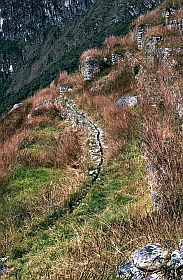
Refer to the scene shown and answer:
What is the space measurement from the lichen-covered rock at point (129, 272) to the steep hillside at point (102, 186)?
2 cm

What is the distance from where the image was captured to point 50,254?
703 centimetres

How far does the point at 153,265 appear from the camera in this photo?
4773 millimetres

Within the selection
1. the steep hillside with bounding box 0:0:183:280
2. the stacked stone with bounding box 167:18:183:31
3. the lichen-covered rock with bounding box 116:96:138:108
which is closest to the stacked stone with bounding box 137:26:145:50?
the stacked stone with bounding box 167:18:183:31

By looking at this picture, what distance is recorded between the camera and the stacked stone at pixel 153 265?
4.52m

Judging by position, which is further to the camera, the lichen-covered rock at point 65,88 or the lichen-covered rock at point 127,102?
the lichen-covered rock at point 65,88

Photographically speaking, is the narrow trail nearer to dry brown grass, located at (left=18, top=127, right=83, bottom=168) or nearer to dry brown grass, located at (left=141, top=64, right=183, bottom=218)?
dry brown grass, located at (left=18, top=127, right=83, bottom=168)

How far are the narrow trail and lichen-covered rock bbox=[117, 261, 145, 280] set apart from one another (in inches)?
201

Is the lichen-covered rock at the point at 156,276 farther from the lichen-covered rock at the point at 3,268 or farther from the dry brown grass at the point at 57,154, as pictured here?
the dry brown grass at the point at 57,154

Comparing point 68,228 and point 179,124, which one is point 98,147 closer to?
point 179,124

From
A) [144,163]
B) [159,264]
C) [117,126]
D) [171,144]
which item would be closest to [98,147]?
[117,126]

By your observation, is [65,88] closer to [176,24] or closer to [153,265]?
[176,24]

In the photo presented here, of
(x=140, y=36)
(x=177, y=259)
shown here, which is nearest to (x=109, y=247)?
(x=177, y=259)

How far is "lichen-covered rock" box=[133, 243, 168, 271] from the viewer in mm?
4766

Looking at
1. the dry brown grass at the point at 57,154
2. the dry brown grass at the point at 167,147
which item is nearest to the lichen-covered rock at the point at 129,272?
the dry brown grass at the point at 167,147
